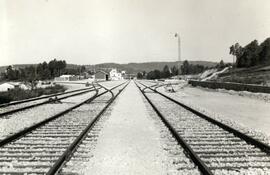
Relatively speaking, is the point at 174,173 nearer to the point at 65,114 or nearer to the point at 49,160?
the point at 49,160

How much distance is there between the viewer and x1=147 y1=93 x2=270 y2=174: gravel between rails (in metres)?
6.64

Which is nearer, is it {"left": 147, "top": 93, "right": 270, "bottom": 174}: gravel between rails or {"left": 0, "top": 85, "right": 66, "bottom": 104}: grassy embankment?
{"left": 147, "top": 93, "right": 270, "bottom": 174}: gravel between rails

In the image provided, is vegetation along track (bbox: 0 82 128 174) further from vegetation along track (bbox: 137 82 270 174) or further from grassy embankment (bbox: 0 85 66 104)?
grassy embankment (bbox: 0 85 66 104)

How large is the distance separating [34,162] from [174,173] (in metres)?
2.65

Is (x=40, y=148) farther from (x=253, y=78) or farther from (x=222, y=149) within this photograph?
(x=253, y=78)

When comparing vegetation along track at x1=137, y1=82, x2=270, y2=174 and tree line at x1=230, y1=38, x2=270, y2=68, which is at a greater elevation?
tree line at x1=230, y1=38, x2=270, y2=68

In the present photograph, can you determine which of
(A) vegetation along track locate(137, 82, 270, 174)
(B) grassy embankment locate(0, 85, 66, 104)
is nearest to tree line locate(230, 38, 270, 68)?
(B) grassy embankment locate(0, 85, 66, 104)

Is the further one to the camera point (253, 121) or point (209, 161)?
point (253, 121)

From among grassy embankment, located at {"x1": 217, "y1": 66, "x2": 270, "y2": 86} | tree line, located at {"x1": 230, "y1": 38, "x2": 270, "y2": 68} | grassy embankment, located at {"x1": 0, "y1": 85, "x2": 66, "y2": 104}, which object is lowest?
grassy embankment, located at {"x1": 0, "y1": 85, "x2": 66, "y2": 104}

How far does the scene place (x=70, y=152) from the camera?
25.1ft

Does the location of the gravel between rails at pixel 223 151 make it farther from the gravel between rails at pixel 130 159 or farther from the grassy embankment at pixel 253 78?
the grassy embankment at pixel 253 78

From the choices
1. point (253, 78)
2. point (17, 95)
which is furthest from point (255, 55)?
point (17, 95)

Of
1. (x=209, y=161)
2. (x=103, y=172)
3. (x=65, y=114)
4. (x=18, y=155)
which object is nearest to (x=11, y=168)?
(x=18, y=155)

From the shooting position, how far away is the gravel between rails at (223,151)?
6637mm
